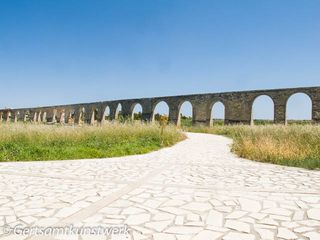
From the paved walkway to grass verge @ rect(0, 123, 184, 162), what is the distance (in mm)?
2212

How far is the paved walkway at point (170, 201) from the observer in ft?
9.07

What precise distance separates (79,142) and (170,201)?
7.63 metres

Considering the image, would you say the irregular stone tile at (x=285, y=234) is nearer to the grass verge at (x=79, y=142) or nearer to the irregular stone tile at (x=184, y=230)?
the irregular stone tile at (x=184, y=230)

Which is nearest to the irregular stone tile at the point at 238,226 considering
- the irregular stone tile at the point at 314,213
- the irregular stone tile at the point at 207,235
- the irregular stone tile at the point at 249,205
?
the irregular stone tile at the point at 207,235

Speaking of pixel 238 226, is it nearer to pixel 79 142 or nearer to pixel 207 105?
pixel 79 142

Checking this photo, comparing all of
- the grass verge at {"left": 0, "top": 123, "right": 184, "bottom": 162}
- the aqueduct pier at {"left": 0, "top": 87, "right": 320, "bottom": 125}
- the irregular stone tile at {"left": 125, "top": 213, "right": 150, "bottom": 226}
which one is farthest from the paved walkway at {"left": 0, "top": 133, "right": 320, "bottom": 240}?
the aqueduct pier at {"left": 0, "top": 87, "right": 320, "bottom": 125}

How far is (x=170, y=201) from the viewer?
3.64m

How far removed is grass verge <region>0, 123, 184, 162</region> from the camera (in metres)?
8.12

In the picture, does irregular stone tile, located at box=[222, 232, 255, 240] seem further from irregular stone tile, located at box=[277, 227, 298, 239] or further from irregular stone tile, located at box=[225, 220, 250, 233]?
irregular stone tile, located at box=[277, 227, 298, 239]

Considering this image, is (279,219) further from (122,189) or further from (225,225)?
(122,189)

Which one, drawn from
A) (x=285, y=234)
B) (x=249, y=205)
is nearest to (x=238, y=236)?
(x=285, y=234)

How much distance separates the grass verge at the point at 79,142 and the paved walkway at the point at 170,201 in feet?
7.26

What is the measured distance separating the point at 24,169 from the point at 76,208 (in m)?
3.15

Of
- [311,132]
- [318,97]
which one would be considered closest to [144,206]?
[311,132]
